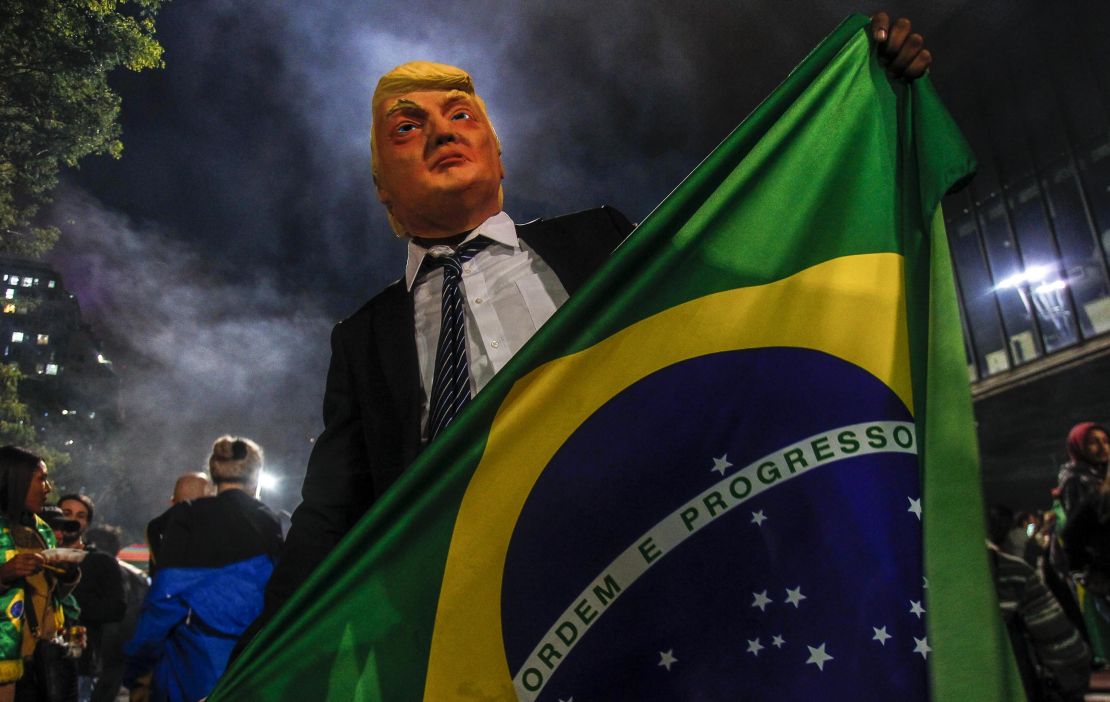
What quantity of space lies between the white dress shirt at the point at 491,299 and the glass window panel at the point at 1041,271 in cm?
2071

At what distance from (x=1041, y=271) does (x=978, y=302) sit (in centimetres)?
225

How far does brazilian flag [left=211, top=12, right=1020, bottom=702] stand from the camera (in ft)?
3.67

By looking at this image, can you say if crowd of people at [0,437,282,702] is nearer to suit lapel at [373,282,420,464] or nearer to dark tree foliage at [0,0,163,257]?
suit lapel at [373,282,420,464]

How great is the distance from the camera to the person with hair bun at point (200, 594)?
10.9 feet

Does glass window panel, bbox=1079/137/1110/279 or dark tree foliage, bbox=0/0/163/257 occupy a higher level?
glass window panel, bbox=1079/137/1110/279

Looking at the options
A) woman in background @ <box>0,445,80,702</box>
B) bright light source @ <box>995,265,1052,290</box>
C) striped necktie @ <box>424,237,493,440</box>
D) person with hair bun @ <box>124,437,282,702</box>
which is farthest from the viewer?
bright light source @ <box>995,265,1052,290</box>

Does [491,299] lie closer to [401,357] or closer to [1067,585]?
[401,357]

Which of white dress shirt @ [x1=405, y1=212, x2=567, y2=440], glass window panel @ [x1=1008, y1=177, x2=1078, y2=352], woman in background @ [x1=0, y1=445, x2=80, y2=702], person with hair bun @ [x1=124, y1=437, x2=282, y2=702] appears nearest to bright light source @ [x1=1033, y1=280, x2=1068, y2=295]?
glass window panel @ [x1=1008, y1=177, x2=1078, y2=352]

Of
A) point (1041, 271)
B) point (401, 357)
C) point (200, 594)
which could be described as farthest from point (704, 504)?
point (1041, 271)

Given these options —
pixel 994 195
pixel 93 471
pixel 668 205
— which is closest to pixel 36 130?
pixel 668 205

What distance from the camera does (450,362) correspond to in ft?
5.08

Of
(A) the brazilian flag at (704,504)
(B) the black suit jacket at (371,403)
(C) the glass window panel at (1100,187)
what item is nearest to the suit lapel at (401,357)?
(B) the black suit jacket at (371,403)

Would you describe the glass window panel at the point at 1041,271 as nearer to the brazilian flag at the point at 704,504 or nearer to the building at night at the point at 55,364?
the brazilian flag at the point at 704,504

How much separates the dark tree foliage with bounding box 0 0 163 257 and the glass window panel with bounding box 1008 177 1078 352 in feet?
65.8
